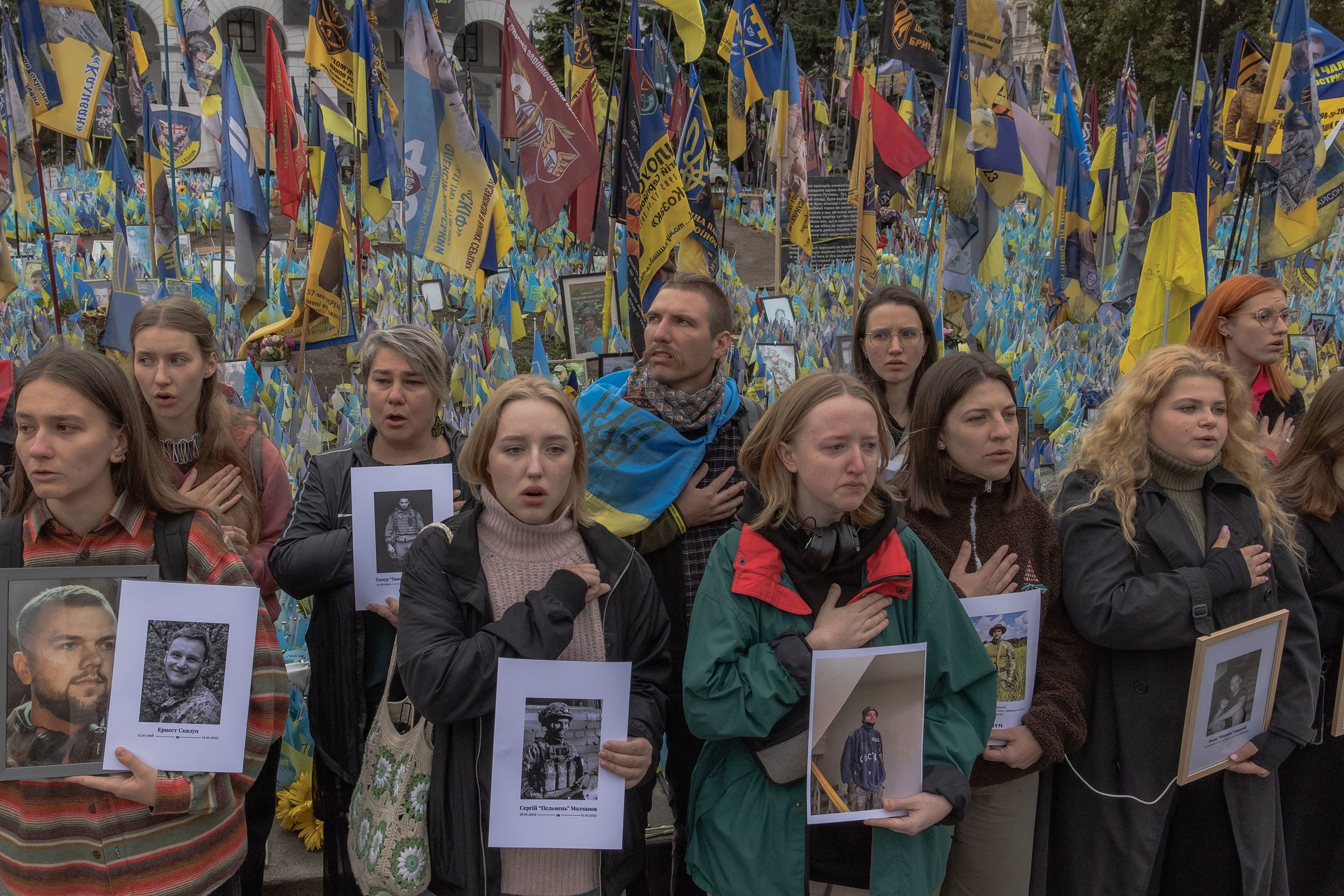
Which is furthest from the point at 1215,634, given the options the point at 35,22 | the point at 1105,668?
the point at 35,22

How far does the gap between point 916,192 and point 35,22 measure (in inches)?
488

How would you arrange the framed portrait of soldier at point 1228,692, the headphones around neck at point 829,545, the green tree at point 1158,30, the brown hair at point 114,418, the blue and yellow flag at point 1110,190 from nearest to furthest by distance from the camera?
the brown hair at point 114,418 → the headphones around neck at point 829,545 → the framed portrait of soldier at point 1228,692 → the blue and yellow flag at point 1110,190 → the green tree at point 1158,30

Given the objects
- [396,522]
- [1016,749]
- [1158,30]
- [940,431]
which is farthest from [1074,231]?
[1158,30]

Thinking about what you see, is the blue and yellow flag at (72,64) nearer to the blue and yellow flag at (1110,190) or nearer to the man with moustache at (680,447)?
the man with moustache at (680,447)

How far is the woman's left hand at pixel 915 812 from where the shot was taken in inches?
80.4

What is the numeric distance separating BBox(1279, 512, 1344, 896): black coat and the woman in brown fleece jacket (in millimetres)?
757

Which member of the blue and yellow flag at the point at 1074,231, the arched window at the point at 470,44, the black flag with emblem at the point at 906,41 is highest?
the arched window at the point at 470,44

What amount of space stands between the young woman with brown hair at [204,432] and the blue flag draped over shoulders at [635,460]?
0.84 metres

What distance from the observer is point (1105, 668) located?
252 cm

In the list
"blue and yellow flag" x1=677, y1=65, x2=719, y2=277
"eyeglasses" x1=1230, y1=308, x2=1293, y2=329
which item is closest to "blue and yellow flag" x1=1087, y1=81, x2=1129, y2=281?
"blue and yellow flag" x1=677, y1=65, x2=719, y2=277

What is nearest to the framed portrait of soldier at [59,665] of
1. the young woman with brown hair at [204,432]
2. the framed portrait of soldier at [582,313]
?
the young woman with brown hair at [204,432]

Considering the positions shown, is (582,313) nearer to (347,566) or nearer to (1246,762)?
(347,566)

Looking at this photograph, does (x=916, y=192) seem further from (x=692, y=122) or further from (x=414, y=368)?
(x=414, y=368)

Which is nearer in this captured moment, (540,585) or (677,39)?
(540,585)
